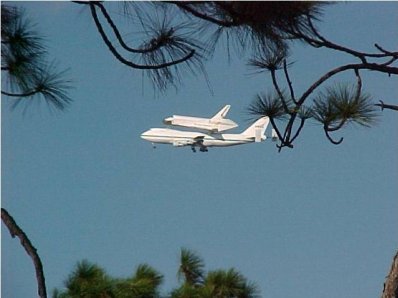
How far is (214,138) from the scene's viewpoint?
2.12 meters

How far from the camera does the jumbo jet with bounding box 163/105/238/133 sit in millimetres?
2066

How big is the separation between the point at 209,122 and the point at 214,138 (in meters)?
0.04

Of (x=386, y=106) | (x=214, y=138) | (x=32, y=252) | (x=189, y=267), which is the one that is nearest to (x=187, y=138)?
(x=214, y=138)

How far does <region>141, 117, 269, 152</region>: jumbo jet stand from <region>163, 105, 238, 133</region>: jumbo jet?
0.09 feet

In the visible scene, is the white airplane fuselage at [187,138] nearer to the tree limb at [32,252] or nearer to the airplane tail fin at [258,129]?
the airplane tail fin at [258,129]

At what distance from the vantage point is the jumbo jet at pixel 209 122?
207 centimetres

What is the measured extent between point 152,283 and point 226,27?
519 cm

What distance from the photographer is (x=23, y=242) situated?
1.38 m

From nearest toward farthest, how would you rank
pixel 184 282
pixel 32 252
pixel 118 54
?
pixel 32 252, pixel 118 54, pixel 184 282

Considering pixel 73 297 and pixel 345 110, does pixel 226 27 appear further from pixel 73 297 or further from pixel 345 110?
pixel 73 297

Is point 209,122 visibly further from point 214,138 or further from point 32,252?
point 32,252

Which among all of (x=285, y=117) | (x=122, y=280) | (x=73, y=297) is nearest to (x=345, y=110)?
(x=285, y=117)

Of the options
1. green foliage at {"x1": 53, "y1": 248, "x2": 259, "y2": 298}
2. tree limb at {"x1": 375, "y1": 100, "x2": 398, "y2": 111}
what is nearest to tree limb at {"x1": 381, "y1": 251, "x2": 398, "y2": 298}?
tree limb at {"x1": 375, "y1": 100, "x2": 398, "y2": 111}

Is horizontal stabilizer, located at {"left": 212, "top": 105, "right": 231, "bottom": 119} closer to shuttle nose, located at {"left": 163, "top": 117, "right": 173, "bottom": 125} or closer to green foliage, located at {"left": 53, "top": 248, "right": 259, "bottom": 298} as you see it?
shuttle nose, located at {"left": 163, "top": 117, "right": 173, "bottom": 125}
